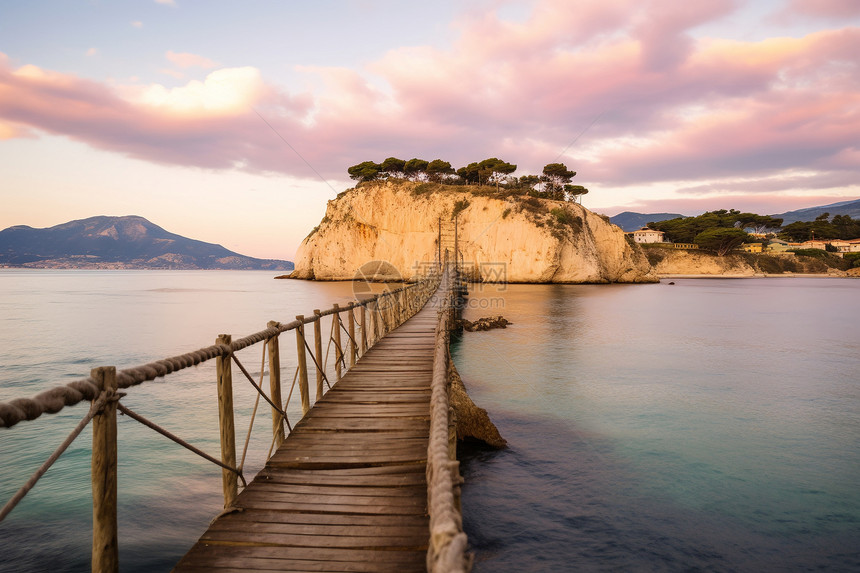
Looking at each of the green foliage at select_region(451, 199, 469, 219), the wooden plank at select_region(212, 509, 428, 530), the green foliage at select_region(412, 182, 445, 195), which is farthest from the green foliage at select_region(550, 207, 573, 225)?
the wooden plank at select_region(212, 509, 428, 530)

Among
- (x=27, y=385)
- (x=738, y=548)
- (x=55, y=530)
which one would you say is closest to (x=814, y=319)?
(x=738, y=548)

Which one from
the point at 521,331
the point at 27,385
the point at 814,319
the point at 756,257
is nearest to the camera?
the point at 27,385

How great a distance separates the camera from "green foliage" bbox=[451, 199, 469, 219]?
69.6 meters

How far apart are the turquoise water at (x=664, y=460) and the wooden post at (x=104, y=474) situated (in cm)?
466

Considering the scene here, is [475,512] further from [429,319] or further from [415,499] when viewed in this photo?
[429,319]

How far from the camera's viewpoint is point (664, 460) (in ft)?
30.2

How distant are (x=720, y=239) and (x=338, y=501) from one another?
383 ft

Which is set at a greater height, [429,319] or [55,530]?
[429,319]

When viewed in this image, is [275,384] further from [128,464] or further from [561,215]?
[561,215]

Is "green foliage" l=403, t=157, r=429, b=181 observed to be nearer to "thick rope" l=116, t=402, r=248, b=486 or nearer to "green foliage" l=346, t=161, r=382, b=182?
"green foliage" l=346, t=161, r=382, b=182

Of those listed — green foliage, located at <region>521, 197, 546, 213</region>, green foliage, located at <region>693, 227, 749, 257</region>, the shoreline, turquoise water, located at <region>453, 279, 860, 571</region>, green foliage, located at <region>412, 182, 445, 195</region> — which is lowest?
turquoise water, located at <region>453, 279, 860, 571</region>

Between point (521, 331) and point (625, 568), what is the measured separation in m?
19.8

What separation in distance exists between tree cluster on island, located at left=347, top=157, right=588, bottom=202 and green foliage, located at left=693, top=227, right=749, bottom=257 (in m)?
35.6

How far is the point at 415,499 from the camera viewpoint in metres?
3.90
